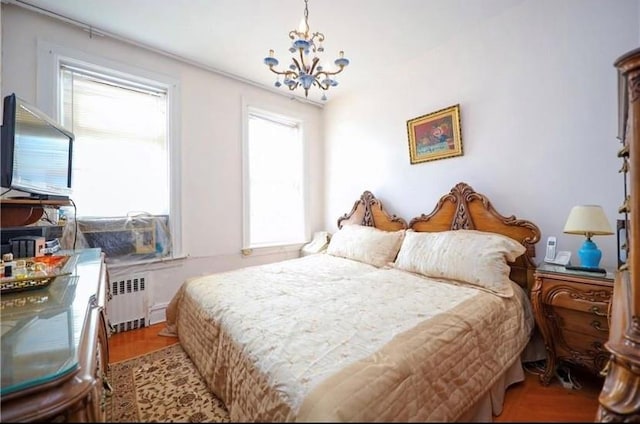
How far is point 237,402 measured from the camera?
1.17 metres

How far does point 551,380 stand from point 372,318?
133cm

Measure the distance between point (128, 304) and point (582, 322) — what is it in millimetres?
3539

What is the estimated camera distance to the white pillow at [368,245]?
8.80ft

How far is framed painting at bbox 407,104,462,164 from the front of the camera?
256 centimetres

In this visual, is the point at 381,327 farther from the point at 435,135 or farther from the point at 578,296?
the point at 435,135

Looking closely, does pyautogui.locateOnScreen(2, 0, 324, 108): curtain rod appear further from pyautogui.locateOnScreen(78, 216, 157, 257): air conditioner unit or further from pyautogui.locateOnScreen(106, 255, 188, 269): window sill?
pyautogui.locateOnScreen(106, 255, 188, 269): window sill

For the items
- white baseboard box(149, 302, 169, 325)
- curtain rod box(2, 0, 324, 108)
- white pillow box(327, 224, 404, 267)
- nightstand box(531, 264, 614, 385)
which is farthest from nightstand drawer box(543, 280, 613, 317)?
white baseboard box(149, 302, 169, 325)

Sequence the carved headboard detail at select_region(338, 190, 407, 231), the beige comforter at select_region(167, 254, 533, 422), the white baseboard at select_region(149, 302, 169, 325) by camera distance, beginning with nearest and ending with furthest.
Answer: the beige comforter at select_region(167, 254, 533, 422) → the white baseboard at select_region(149, 302, 169, 325) → the carved headboard detail at select_region(338, 190, 407, 231)

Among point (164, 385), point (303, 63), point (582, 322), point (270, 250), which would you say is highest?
point (303, 63)

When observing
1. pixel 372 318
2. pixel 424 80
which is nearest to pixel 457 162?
pixel 424 80

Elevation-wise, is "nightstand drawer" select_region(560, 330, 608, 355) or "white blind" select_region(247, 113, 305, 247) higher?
"white blind" select_region(247, 113, 305, 247)

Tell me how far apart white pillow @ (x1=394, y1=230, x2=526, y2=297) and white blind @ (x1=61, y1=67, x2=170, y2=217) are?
2.56 m

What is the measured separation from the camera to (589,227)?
5.32 feet

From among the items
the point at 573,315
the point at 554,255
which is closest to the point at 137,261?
the point at 573,315
